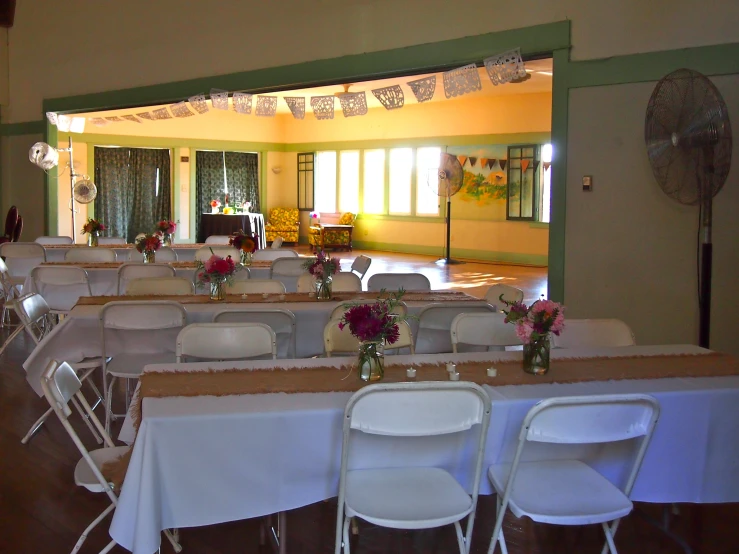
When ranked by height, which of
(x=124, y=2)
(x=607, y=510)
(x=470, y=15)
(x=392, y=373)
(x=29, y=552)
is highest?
(x=124, y=2)

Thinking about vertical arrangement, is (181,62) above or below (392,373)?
above

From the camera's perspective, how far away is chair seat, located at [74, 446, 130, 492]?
106 inches

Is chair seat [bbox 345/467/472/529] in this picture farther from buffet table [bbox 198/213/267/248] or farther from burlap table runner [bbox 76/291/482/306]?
buffet table [bbox 198/213/267/248]

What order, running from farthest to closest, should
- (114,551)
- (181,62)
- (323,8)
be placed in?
(181,62)
(323,8)
(114,551)

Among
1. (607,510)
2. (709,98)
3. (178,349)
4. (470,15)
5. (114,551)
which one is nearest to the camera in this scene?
(607,510)

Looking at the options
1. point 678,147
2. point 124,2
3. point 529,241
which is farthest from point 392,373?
point 529,241

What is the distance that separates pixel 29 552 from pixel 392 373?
158cm

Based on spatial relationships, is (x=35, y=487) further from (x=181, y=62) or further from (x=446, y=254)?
(x=446, y=254)

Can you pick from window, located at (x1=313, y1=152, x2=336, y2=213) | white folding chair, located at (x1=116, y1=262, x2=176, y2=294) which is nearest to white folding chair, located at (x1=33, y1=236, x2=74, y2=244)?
white folding chair, located at (x1=116, y1=262, x2=176, y2=294)

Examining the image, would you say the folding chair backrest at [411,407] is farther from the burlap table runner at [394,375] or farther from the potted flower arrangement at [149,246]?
the potted flower arrangement at [149,246]

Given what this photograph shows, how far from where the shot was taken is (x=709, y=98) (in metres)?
4.72

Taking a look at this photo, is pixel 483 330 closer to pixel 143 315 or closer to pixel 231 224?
pixel 143 315

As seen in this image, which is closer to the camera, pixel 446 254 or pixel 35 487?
pixel 35 487

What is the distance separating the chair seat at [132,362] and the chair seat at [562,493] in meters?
2.26
